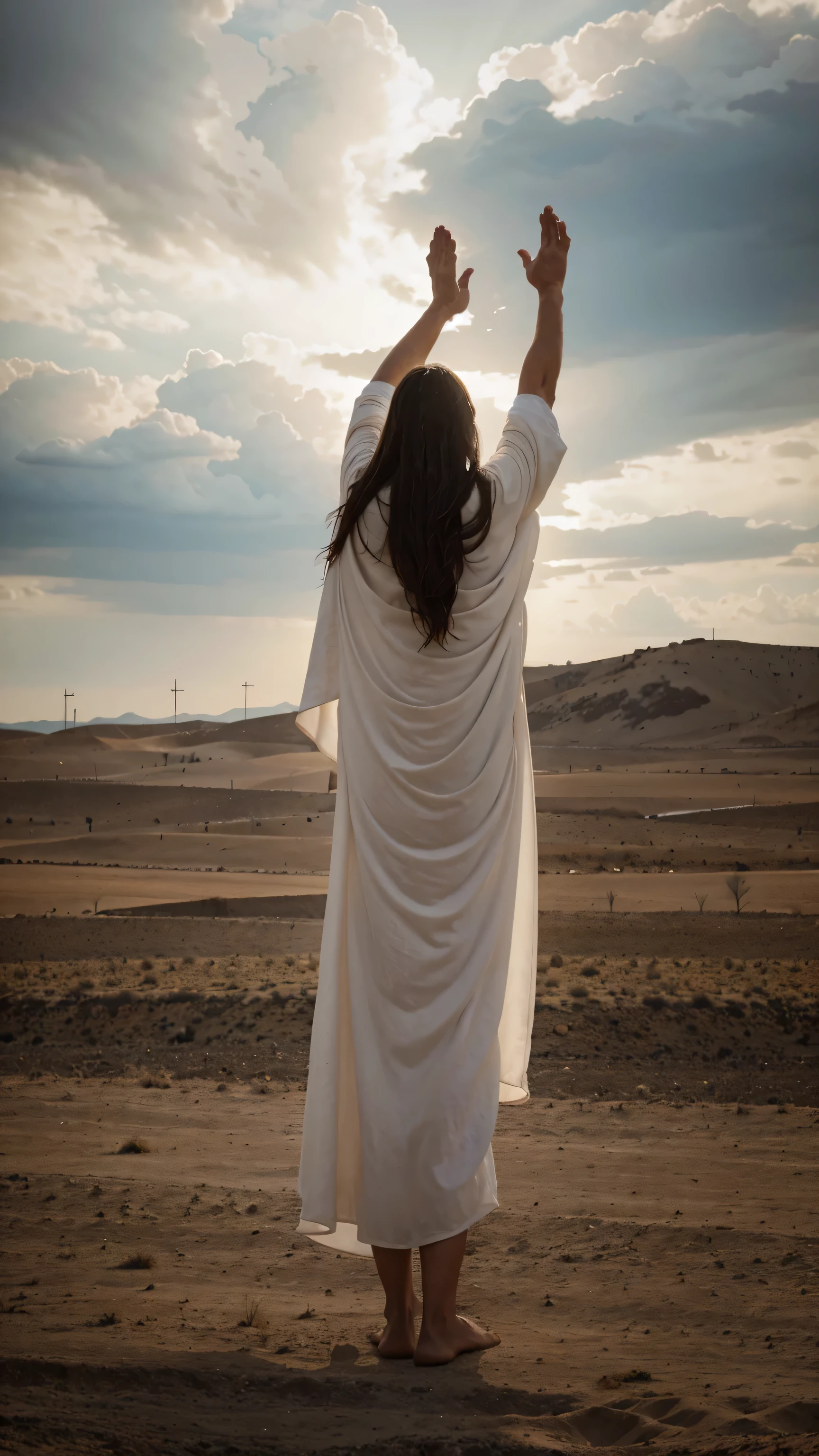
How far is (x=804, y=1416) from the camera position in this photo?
9.39 feet

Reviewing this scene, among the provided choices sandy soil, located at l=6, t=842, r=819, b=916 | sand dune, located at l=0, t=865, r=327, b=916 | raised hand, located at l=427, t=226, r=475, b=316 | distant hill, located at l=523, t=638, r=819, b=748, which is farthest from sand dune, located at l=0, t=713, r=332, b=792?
raised hand, located at l=427, t=226, r=475, b=316

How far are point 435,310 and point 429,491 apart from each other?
2.98 ft

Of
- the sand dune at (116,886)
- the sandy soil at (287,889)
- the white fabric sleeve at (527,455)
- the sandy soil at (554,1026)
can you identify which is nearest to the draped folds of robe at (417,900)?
the white fabric sleeve at (527,455)

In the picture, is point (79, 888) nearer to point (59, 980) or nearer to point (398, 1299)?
point (59, 980)

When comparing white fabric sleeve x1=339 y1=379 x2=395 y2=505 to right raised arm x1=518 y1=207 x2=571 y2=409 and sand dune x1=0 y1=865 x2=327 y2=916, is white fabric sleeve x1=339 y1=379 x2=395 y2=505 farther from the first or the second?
sand dune x1=0 y1=865 x2=327 y2=916

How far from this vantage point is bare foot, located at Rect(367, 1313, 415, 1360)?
3.36 meters

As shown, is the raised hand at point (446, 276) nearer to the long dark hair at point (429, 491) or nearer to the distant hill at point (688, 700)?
the long dark hair at point (429, 491)

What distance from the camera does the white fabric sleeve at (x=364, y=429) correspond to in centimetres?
353

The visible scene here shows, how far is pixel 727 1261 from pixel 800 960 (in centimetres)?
1454

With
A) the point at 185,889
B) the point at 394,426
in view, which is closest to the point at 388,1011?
the point at 394,426

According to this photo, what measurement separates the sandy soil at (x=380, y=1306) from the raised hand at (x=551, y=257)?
3.54m

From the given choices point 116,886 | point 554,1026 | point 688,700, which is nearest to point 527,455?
point 554,1026

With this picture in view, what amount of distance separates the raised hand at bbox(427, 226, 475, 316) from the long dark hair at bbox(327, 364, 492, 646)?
0.61 m

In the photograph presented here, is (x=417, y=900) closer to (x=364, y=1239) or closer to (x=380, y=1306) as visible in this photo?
(x=364, y=1239)
